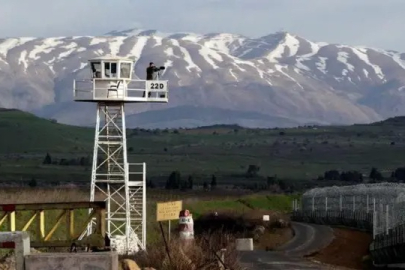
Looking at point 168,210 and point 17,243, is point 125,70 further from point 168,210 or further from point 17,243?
point 17,243

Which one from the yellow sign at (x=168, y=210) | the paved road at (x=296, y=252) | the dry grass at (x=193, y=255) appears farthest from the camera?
the paved road at (x=296, y=252)

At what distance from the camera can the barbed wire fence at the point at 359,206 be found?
4777cm

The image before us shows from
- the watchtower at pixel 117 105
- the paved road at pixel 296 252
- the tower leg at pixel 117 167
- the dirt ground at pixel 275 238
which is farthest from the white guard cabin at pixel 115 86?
the dirt ground at pixel 275 238

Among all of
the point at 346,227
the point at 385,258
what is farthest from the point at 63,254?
the point at 346,227

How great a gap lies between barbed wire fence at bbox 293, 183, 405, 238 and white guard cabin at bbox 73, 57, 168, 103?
9.82 meters

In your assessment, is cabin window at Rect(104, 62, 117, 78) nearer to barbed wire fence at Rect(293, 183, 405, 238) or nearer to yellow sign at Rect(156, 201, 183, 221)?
barbed wire fence at Rect(293, 183, 405, 238)

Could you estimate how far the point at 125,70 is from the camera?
171ft

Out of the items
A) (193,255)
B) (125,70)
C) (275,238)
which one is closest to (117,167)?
(125,70)

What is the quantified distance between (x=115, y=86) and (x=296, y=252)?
9.35 m

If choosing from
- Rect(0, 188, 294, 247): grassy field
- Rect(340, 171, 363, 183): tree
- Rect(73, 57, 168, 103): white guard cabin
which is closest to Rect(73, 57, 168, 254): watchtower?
Rect(73, 57, 168, 103): white guard cabin

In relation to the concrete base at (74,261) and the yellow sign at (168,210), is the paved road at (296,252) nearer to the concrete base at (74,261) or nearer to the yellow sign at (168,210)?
the yellow sign at (168,210)

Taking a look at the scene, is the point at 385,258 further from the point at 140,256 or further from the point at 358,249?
the point at 140,256

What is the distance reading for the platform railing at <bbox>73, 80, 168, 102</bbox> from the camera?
51.0 meters

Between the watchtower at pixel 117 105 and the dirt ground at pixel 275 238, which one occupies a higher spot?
the watchtower at pixel 117 105
